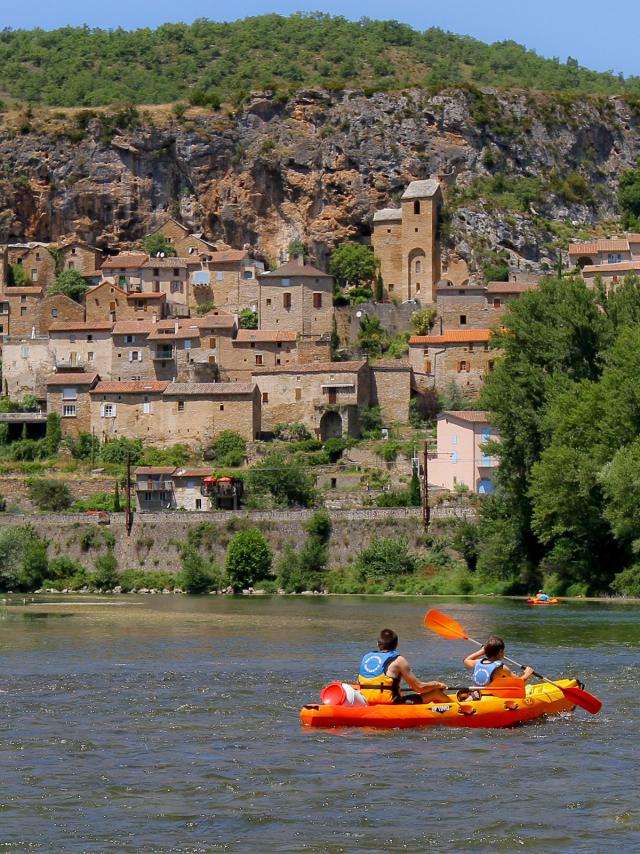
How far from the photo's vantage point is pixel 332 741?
26359mm

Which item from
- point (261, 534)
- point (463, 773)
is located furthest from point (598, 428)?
point (463, 773)

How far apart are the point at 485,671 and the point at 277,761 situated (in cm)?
529

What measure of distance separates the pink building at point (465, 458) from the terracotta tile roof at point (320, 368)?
8.83 metres

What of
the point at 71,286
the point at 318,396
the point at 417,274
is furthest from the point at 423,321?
the point at 71,286

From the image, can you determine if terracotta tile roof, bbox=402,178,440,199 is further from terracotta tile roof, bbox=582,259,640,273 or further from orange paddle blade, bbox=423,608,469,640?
orange paddle blade, bbox=423,608,469,640

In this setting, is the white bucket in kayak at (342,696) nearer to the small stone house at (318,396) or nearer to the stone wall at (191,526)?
the stone wall at (191,526)

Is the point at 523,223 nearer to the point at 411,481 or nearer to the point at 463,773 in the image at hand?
the point at 411,481

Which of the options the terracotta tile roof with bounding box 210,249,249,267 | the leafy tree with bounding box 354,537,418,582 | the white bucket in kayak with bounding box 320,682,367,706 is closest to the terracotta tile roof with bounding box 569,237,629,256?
the terracotta tile roof with bounding box 210,249,249,267

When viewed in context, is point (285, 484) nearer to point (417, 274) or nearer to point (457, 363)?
point (457, 363)

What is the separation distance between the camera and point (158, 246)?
108m

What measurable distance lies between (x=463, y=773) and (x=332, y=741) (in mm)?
3096

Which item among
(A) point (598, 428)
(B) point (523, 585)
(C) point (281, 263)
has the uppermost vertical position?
(C) point (281, 263)

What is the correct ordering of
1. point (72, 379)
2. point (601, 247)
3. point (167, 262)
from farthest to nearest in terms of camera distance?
point (167, 262)
point (601, 247)
point (72, 379)

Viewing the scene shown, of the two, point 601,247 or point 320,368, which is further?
point 601,247
